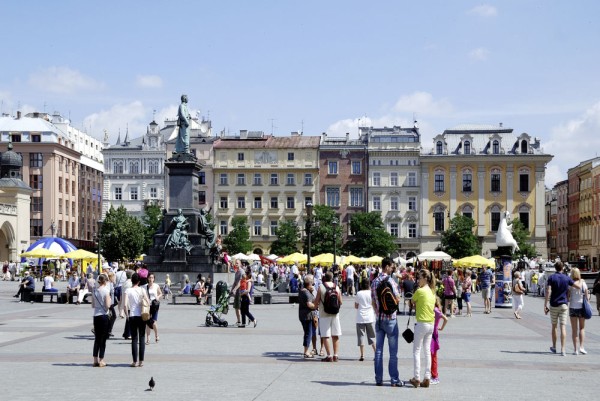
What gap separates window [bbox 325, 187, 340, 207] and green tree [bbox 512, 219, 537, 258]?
63.1ft

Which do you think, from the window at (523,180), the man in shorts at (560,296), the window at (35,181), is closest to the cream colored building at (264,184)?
the window at (35,181)

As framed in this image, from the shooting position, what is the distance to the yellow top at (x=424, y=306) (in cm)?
1423

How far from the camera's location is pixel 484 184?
101750 millimetres

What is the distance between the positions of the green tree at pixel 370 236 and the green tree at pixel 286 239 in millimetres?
5953

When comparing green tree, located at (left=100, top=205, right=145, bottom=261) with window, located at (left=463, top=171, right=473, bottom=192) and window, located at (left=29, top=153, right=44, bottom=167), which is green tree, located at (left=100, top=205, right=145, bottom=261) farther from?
window, located at (left=463, top=171, right=473, bottom=192)

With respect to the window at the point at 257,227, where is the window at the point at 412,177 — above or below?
above

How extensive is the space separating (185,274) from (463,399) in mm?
30995

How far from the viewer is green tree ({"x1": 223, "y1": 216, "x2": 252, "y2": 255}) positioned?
9644 cm

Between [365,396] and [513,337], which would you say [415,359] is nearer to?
[365,396]

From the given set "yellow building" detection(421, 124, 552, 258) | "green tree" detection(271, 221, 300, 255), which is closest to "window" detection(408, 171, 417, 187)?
"yellow building" detection(421, 124, 552, 258)

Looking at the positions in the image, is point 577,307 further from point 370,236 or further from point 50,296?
point 370,236

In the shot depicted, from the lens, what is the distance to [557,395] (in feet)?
43.9

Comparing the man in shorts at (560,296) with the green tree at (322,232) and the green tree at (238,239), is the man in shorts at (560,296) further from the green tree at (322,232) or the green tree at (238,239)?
the green tree at (238,239)

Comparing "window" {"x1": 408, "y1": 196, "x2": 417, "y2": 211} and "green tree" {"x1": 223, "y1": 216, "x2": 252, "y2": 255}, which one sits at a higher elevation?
"window" {"x1": 408, "y1": 196, "x2": 417, "y2": 211}
